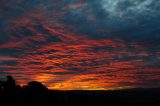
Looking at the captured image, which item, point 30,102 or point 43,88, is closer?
point 30,102

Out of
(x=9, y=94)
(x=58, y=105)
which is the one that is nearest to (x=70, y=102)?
(x=58, y=105)

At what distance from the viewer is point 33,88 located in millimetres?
81812

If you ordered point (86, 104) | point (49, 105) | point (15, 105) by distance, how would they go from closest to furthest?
1. point (15, 105)
2. point (49, 105)
3. point (86, 104)

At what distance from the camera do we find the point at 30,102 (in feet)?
244

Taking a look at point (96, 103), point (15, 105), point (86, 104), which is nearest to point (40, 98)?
point (15, 105)

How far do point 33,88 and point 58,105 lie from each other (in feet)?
31.0

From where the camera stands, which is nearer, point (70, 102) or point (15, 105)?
point (15, 105)

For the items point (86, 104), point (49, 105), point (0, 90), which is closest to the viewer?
point (49, 105)

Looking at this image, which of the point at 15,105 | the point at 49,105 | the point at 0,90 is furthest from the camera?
the point at 0,90

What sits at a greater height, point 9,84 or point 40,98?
point 9,84

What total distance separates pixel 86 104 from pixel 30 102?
2253 centimetres

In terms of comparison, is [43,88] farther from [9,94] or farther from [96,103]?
[96,103]

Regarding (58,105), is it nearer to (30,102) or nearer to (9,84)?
(30,102)

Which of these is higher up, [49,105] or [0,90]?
[0,90]
